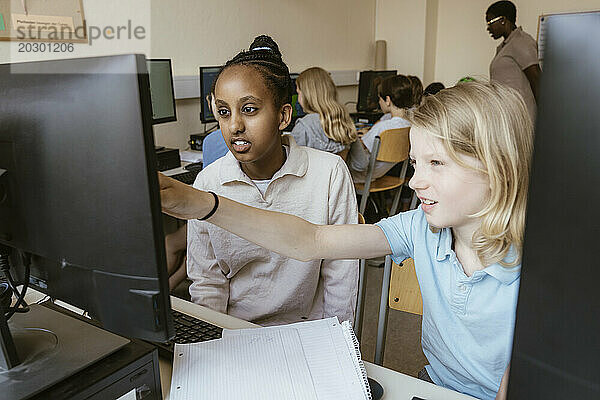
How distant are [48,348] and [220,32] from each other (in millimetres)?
2819

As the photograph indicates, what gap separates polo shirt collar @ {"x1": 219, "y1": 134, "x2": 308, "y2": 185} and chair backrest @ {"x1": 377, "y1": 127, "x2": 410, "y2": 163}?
1.70 metres

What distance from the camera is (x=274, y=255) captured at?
4.12 ft

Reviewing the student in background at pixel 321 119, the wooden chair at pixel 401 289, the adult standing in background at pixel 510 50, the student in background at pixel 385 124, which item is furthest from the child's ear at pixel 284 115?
the adult standing in background at pixel 510 50

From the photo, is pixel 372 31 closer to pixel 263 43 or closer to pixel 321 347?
pixel 263 43

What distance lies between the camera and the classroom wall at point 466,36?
4.69m

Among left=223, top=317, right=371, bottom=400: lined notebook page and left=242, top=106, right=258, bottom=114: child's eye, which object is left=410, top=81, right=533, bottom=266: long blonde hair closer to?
left=223, top=317, right=371, bottom=400: lined notebook page

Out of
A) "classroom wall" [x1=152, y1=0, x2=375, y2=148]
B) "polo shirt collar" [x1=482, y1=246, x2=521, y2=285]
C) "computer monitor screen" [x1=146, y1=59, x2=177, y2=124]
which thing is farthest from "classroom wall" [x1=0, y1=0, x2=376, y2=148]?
"polo shirt collar" [x1=482, y1=246, x2=521, y2=285]

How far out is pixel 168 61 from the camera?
2582mm

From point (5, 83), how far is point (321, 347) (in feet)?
1.90

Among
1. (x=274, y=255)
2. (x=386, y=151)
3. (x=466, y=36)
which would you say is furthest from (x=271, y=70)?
(x=466, y=36)

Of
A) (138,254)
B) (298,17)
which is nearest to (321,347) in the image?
(138,254)

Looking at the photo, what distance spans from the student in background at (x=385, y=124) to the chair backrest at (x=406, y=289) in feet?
5.10

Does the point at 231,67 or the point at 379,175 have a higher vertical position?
the point at 231,67

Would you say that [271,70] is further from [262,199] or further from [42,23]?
[42,23]
